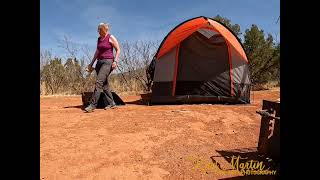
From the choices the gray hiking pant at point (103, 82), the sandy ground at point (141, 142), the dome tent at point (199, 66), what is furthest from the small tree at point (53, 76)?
the sandy ground at point (141, 142)

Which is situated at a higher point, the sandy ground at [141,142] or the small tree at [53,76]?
the small tree at [53,76]

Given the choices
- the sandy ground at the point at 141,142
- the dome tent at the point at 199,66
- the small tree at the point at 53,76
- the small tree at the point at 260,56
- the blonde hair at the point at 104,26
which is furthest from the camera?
the small tree at the point at 260,56

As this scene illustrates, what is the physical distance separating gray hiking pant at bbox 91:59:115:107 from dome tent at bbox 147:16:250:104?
4.75ft

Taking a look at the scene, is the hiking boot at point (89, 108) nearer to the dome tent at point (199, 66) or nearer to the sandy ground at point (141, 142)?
the sandy ground at point (141, 142)

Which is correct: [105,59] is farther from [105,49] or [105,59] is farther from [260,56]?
[260,56]

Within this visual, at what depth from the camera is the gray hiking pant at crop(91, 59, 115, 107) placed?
7.09 m

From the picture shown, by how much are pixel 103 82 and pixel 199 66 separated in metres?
2.73

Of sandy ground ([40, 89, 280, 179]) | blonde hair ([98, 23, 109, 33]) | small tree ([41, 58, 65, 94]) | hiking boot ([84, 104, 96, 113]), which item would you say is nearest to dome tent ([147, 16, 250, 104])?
sandy ground ([40, 89, 280, 179])

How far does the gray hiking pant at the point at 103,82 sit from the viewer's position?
23.3 feet

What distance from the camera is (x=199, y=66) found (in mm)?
8734

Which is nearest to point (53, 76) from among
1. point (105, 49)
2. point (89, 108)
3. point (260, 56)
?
point (105, 49)

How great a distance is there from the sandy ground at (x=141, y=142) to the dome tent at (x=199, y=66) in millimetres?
1589

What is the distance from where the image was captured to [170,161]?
407cm
